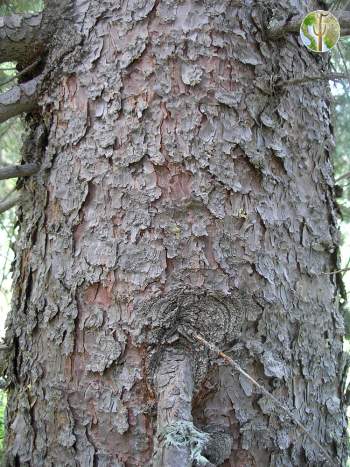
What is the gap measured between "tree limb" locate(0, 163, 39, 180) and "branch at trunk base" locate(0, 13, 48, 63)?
370mm

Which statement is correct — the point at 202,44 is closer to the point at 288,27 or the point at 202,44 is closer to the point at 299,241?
the point at 288,27

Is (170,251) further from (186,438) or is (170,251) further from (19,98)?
(19,98)

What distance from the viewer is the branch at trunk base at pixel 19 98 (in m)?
1.54

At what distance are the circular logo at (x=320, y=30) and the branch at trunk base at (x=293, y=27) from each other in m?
0.08

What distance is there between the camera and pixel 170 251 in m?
1.35

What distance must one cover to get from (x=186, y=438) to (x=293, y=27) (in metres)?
1.11

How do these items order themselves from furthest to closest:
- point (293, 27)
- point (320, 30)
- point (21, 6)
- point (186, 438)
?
point (21, 6) < point (293, 27) < point (320, 30) < point (186, 438)

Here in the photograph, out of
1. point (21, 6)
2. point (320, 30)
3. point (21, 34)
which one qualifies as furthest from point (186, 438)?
point (21, 6)

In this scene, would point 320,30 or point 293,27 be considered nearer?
point 320,30

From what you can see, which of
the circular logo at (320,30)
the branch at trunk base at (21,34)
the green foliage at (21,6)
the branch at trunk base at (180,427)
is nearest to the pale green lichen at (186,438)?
the branch at trunk base at (180,427)

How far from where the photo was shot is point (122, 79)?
1.45 m

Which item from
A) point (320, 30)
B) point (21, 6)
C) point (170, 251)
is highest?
point (21, 6)

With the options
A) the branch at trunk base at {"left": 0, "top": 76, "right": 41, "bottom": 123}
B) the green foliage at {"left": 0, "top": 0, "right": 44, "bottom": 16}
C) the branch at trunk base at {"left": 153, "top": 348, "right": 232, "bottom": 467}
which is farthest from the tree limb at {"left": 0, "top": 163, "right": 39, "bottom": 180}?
the green foliage at {"left": 0, "top": 0, "right": 44, "bottom": 16}

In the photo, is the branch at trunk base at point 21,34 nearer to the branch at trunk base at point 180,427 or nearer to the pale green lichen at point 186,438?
the branch at trunk base at point 180,427
